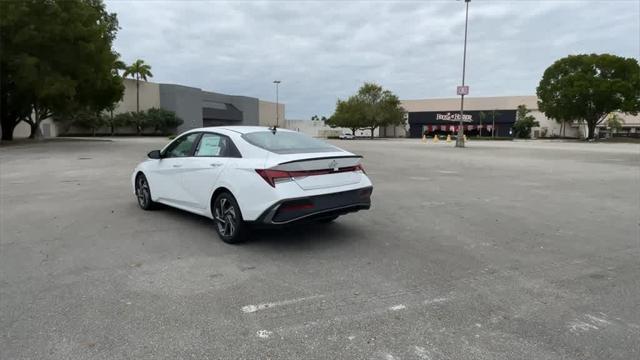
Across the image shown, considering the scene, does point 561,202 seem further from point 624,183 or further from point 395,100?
point 395,100

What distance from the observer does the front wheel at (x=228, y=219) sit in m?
5.61

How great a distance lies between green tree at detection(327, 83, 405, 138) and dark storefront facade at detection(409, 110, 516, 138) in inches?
362

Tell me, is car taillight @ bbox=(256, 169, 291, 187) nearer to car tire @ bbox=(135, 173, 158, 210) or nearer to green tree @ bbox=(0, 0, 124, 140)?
car tire @ bbox=(135, 173, 158, 210)

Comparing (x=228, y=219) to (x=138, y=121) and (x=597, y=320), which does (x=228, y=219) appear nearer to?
(x=597, y=320)

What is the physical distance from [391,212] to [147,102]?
80282 mm

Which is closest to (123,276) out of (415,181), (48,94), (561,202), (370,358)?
(370,358)

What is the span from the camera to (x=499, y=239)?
631cm

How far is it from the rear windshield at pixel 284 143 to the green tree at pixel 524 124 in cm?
8355

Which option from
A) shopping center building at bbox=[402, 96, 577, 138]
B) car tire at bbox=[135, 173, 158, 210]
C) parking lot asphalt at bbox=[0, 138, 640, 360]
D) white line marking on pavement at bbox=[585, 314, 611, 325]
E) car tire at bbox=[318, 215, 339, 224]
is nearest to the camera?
parking lot asphalt at bbox=[0, 138, 640, 360]

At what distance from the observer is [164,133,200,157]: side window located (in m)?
6.88

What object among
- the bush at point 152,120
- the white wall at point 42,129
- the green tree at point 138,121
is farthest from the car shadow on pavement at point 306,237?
the green tree at point 138,121

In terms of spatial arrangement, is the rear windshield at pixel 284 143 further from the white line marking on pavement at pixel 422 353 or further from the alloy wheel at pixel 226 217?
the white line marking on pavement at pixel 422 353

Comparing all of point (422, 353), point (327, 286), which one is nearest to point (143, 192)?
point (327, 286)

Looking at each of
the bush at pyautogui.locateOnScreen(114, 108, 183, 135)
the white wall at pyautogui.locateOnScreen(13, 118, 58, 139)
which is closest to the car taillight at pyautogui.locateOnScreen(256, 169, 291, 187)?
the white wall at pyautogui.locateOnScreen(13, 118, 58, 139)
